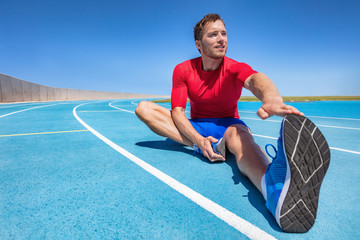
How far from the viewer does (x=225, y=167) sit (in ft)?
8.27

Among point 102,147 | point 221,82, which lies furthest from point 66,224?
point 221,82

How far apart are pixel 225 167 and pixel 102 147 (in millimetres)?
1991

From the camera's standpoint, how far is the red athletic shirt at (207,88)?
293cm

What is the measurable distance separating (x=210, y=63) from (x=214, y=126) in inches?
35.6

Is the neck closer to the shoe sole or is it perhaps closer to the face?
the face

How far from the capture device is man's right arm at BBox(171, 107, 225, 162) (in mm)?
2520

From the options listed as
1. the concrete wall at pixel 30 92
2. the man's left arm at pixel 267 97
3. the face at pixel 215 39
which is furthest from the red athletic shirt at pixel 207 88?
the concrete wall at pixel 30 92

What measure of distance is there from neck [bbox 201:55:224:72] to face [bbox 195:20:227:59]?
0.29 ft

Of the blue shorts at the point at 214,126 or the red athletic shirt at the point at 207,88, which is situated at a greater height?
the red athletic shirt at the point at 207,88

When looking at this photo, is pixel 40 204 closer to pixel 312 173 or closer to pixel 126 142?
pixel 312 173

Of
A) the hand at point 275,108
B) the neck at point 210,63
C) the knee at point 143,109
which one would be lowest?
the knee at point 143,109

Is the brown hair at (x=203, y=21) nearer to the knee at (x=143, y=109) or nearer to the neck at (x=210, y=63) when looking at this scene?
the neck at (x=210, y=63)

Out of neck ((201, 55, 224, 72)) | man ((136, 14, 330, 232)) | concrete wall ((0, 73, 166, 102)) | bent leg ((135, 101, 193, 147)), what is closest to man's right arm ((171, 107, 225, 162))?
man ((136, 14, 330, 232))

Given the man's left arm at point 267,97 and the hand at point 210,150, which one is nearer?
the man's left arm at point 267,97
